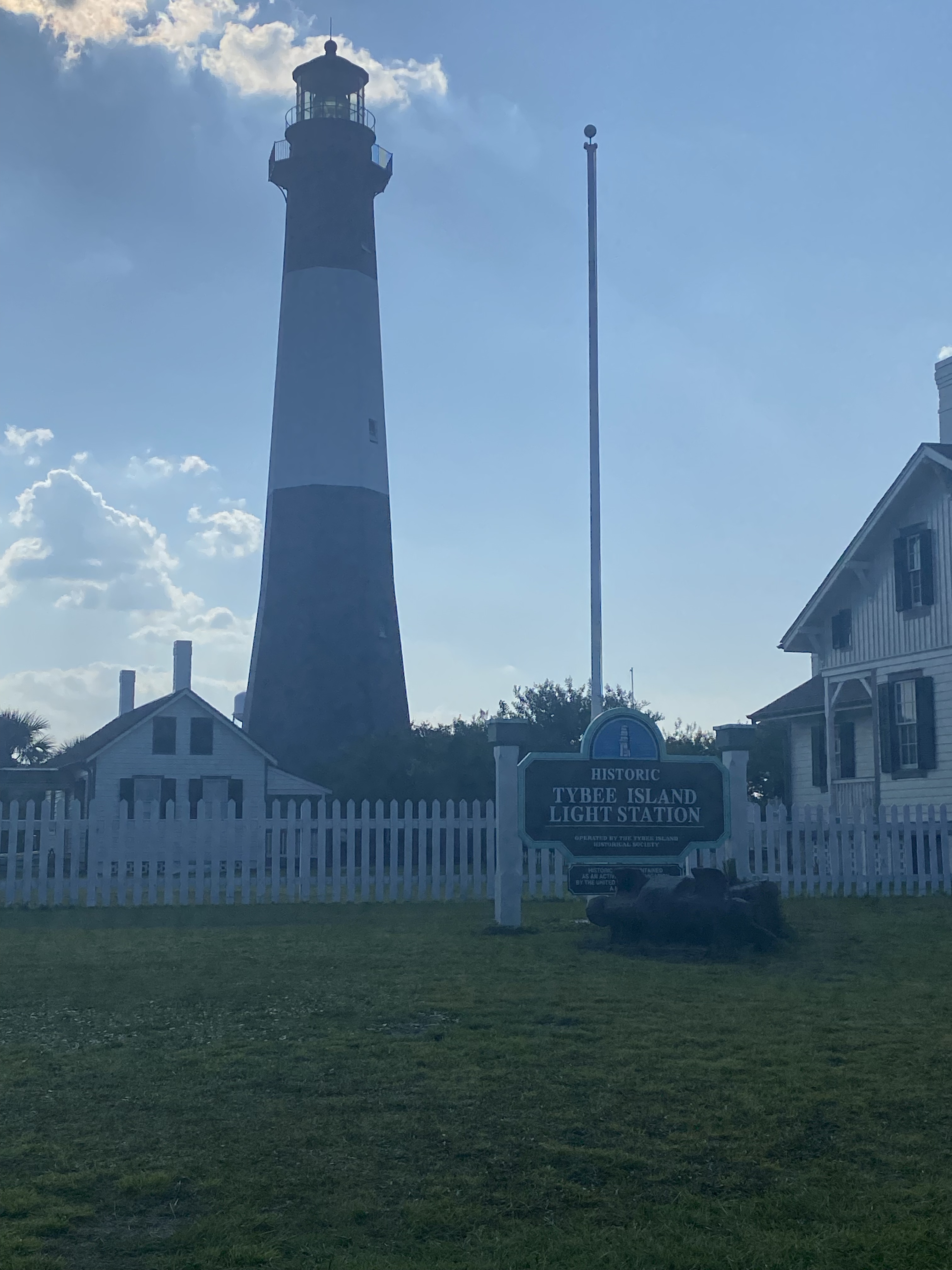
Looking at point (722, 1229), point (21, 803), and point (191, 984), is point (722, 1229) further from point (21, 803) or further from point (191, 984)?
point (21, 803)

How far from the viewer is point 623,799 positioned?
14750 mm

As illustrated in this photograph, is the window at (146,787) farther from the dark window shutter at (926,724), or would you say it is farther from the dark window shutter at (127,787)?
the dark window shutter at (926,724)

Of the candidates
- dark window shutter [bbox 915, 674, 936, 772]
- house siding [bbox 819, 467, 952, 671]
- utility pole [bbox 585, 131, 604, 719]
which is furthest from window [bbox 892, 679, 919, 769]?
utility pole [bbox 585, 131, 604, 719]

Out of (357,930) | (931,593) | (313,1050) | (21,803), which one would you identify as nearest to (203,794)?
(21,803)

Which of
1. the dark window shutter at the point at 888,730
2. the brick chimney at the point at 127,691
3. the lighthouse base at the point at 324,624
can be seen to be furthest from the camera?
the brick chimney at the point at 127,691

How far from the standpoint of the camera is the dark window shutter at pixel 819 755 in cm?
2998

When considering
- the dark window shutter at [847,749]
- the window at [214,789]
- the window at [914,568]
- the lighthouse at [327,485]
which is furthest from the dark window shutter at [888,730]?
the window at [214,789]

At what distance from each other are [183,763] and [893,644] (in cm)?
2261

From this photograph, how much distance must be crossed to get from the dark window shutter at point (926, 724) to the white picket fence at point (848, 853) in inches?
192

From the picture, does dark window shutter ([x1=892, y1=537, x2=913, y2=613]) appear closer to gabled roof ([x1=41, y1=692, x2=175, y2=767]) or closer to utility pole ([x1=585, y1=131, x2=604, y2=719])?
utility pole ([x1=585, y1=131, x2=604, y2=719])

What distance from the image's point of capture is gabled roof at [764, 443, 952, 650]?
77.6ft

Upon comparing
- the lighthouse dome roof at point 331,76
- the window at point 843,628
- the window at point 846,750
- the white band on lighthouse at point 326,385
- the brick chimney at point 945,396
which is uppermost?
the lighthouse dome roof at point 331,76

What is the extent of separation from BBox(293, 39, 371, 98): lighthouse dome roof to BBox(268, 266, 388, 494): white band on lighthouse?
22.5 feet

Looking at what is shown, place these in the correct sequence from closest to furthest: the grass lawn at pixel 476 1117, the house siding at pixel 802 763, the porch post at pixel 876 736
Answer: the grass lawn at pixel 476 1117 → the porch post at pixel 876 736 → the house siding at pixel 802 763
